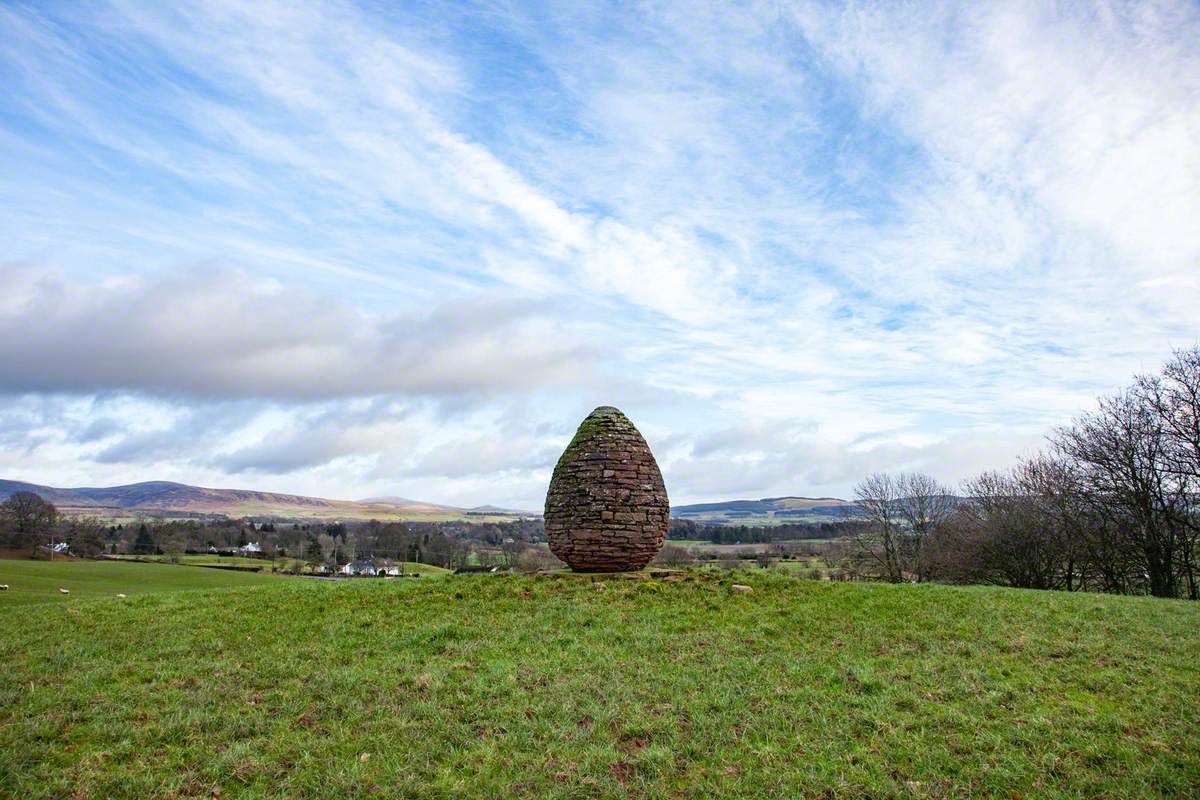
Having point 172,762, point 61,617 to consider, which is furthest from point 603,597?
point 61,617

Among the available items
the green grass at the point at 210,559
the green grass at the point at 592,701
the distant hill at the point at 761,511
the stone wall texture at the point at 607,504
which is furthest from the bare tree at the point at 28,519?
the distant hill at the point at 761,511

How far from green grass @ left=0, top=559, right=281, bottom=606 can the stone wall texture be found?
9716 mm

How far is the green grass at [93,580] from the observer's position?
17.5 metres

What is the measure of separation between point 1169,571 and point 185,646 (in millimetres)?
34544

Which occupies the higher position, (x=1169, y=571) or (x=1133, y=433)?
(x=1133, y=433)

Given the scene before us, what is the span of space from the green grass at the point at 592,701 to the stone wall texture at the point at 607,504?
7.77 ft

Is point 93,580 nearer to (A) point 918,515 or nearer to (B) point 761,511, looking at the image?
(A) point 918,515

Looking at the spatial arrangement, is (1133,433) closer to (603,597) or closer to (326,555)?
(603,597)

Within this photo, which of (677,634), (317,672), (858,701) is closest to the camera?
(858,701)

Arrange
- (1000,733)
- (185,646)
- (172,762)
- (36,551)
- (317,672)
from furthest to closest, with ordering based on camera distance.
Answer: (36,551) < (185,646) < (317,672) < (1000,733) < (172,762)

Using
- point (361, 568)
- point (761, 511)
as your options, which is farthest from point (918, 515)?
point (761, 511)

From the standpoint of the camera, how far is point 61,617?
12.7m

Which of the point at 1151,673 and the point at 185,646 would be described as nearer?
the point at 1151,673

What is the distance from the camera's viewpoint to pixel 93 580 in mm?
23609
